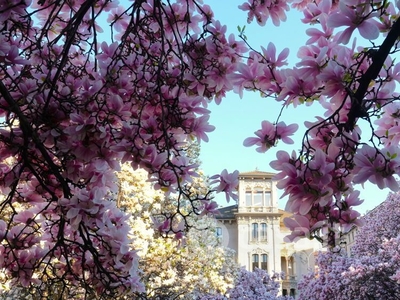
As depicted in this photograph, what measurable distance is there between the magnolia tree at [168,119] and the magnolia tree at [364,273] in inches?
256

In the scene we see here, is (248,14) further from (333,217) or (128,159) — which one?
(333,217)

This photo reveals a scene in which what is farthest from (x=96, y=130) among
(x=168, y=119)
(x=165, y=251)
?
(x=165, y=251)

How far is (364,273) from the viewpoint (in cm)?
825

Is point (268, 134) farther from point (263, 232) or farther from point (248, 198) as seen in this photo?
point (263, 232)

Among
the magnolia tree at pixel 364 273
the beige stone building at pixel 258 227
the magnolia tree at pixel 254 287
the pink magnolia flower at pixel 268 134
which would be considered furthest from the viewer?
the beige stone building at pixel 258 227

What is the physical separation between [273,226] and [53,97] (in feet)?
61.4

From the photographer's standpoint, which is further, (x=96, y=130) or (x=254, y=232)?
(x=254, y=232)

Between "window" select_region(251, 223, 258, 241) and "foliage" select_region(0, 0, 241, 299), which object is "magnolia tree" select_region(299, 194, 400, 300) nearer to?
"foliage" select_region(0, 0, 241, 299)

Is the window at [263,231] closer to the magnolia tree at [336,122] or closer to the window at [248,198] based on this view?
the window at [248,198]

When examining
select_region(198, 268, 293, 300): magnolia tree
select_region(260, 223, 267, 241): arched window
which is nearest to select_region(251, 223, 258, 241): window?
select_region(260, 223, 267, 241): arched window

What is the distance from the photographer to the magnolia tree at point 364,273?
814 centimetres

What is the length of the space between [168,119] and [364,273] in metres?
7.68

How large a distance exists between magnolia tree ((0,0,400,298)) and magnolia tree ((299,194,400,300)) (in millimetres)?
6506

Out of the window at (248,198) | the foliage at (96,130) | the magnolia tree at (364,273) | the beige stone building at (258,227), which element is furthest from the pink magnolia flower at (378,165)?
the window at (248,198)
